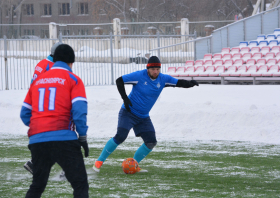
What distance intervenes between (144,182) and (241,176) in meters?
1.52

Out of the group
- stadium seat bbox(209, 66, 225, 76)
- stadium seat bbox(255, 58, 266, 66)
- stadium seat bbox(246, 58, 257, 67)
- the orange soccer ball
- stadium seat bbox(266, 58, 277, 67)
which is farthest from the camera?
stadium seat bbox(246, 58, 257, 67)

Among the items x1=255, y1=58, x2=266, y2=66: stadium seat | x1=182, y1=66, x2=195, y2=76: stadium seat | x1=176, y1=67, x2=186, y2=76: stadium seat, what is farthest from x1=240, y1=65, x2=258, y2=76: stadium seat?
x1=176, y1=67, x2=186, y2=76: stadium seat

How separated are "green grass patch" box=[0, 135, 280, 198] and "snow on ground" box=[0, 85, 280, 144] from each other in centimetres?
110

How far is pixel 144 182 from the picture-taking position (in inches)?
237

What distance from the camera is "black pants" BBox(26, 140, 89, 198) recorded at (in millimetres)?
3904

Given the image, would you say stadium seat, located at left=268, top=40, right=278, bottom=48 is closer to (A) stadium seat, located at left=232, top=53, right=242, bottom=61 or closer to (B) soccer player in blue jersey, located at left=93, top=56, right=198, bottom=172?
(A) stadium seat, located at left=232, top=53, right=242, bottom=61

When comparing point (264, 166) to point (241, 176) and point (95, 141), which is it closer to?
point (241, 176)

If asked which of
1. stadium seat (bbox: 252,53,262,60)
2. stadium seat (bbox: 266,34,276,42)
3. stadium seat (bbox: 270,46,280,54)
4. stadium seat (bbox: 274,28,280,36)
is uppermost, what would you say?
stadium seat (bbox: 274,28,280,36)

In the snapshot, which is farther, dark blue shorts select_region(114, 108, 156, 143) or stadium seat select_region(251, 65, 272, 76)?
stadium seat select_region(251, 65, 272, 76)

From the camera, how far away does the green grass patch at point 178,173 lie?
5469 millimetres

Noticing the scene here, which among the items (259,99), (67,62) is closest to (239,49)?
(259,99)

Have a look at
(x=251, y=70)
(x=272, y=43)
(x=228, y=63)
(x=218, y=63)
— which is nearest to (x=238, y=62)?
(x=228, y=63)

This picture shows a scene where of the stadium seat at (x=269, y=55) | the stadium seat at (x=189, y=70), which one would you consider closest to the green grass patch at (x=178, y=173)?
the stadium seat at (x=189, y=70)

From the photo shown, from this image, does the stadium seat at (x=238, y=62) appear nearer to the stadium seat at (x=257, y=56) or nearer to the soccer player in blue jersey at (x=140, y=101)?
the stadium seat at (x=257, y=56)
